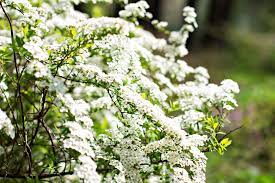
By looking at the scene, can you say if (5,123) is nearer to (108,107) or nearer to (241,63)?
(108,107)

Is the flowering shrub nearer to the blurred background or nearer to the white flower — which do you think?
the white flower

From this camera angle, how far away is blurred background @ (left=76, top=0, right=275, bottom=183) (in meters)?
7.35

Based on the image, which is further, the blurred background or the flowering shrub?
the blurred background

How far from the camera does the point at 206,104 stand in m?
3.56

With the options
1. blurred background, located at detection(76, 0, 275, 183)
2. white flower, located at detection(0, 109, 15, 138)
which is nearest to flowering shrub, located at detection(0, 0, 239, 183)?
white flower, located at detection(0, 109, 15, 138)

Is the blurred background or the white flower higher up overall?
the blurred background

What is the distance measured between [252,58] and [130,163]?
14.3 meters

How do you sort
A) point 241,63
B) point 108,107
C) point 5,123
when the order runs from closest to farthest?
1. point 5,123
2. point 108,107
3. point 241,63

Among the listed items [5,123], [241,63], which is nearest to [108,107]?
[5,123]

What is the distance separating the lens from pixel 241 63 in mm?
16656

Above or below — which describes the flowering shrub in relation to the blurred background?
below

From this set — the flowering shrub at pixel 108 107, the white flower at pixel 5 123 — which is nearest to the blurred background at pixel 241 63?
the flowering shrub at pixel 108 107

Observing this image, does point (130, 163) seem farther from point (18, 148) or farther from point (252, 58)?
point (252, 58)

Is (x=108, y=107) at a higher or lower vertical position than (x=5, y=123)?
higher
